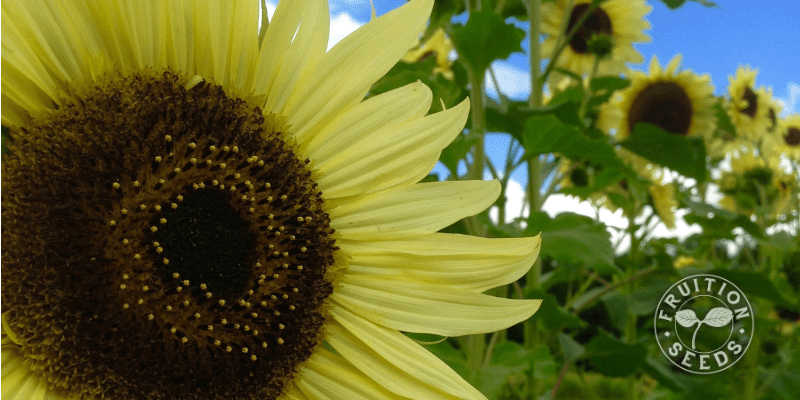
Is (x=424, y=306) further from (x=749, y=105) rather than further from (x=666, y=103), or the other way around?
(x=749, y=105)

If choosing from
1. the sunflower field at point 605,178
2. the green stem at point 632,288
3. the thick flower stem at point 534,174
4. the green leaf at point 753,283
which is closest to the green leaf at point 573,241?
the sunflower field at point 605,178

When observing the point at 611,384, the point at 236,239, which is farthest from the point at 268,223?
the point at 611,384

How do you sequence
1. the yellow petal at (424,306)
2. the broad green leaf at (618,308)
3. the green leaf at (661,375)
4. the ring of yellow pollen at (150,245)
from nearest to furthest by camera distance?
the ring of yellow pollen at (150,245), the yellow petal at (424,306), the green leaf at (661,375), the broad green leaf at (618,308)

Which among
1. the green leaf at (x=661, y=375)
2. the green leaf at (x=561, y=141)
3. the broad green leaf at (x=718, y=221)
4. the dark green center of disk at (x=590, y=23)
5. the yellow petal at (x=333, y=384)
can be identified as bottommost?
the yellow petal at (x=333, y=384)

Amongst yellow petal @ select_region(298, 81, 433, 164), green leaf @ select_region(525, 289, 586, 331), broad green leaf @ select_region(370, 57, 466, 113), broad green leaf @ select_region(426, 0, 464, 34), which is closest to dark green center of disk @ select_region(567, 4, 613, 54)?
broad green leaf @ select_region(426, 0, 464, 34)

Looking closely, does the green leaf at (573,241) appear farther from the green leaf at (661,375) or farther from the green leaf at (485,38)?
the green leaf at (661,375)

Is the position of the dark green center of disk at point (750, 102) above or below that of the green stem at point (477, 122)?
above

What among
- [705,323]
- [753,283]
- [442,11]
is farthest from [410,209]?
[753,283]
